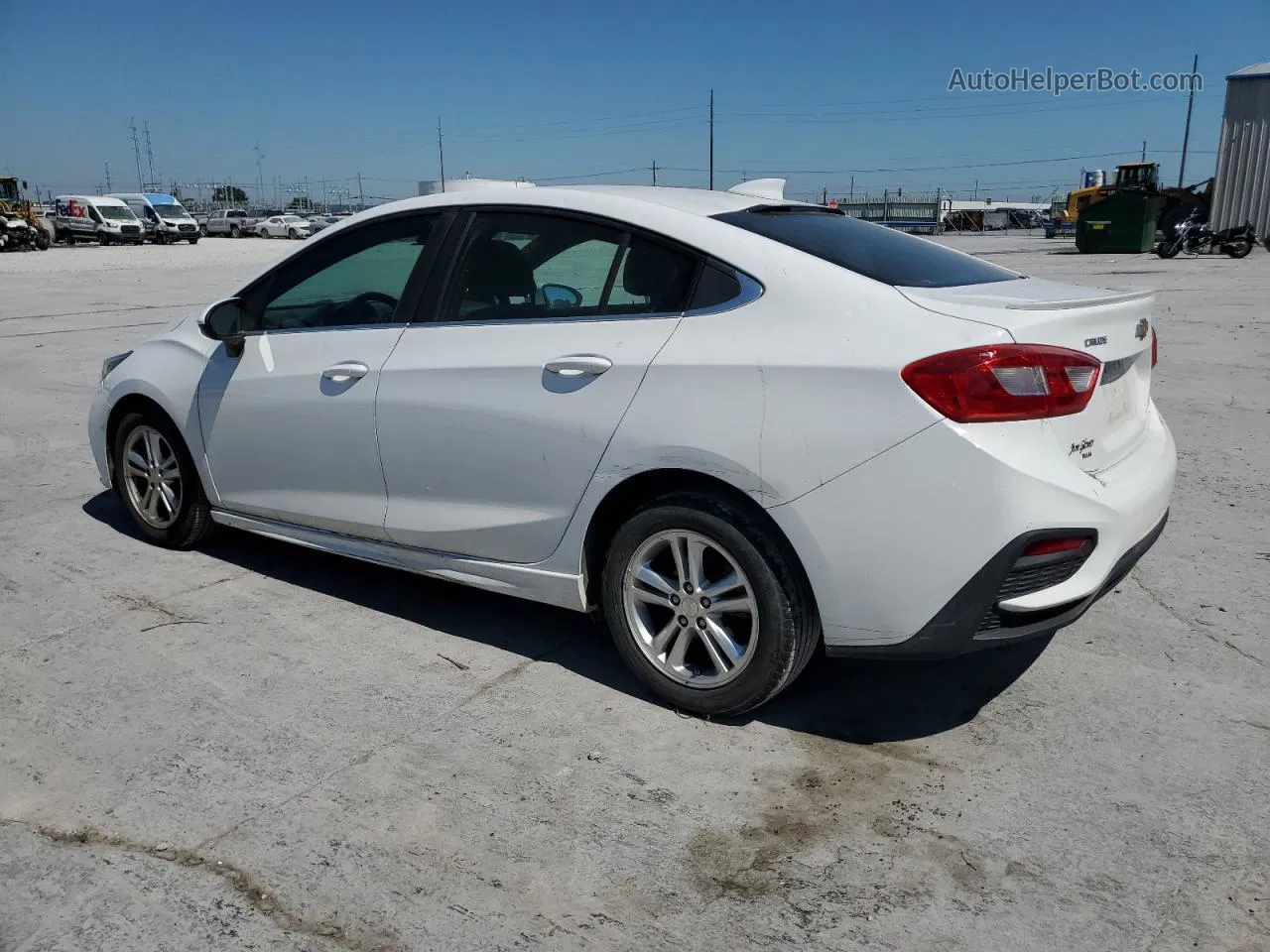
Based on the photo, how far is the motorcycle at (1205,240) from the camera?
29.1m

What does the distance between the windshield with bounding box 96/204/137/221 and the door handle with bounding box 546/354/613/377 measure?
1919 inches

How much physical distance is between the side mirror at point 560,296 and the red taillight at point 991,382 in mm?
1207

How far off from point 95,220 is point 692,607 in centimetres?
4936

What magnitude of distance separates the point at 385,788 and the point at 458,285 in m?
1.77

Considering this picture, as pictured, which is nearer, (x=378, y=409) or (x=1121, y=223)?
(x=378, y=409)

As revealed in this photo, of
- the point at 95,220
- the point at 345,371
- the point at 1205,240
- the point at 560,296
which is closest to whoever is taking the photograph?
the point at 560,296

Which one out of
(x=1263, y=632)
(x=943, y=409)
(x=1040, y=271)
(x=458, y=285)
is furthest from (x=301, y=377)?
(x=1040, y=271)

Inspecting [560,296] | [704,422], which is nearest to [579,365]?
[560,296]

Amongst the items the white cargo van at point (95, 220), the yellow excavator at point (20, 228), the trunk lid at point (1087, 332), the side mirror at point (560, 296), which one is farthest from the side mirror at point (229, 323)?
the white cargo van at point (95, 220)

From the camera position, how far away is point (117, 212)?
46.4 metres

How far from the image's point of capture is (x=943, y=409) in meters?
2.83

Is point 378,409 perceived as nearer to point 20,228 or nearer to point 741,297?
point 741,297

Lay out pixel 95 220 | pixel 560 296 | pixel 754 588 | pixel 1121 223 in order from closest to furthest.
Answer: pixel 754 588, pixel 560 296, pixel 1121 223, pixel 95 220

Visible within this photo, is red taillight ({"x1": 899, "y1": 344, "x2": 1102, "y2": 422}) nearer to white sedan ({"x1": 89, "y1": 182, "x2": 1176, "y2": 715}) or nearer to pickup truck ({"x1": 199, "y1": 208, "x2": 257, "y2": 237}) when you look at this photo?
white sedan ({"x1": 89, "y1": 182, "x2": 1176, "y2": 715})
